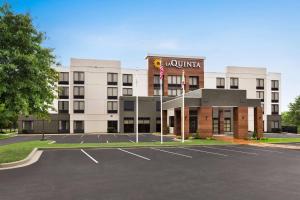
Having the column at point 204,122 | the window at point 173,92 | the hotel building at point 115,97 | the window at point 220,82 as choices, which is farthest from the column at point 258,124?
the window at point 220,82

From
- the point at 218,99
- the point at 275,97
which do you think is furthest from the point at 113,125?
the point at 275,97

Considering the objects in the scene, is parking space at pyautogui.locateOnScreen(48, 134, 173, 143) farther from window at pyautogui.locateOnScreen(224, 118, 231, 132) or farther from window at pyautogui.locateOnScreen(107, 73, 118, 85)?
window at pyautogui.locateOnScreen(224, 118, 231, 132)

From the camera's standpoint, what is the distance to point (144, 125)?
6806 centimetres

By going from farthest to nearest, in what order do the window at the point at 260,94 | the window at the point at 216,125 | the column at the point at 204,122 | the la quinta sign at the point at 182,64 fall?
the window at the point at 260,94 < the la quinta sign at the point at 182,64 < the window at the point at 216,125 < the column at the point at 204,122

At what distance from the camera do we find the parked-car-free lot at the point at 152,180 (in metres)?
10.7

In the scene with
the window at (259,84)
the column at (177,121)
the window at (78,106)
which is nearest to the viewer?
the column at (177,121)

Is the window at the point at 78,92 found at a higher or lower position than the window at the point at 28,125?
higher

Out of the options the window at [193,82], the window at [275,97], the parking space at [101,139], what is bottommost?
the parking space at [101,139]

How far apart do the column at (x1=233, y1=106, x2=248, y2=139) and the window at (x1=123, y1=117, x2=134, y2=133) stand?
93.2 ft

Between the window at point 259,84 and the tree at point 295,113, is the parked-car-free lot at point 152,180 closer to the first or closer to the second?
the tree at point 295,113

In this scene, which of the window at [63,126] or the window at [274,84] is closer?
the window at [63,126]

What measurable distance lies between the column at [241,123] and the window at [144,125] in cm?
2714

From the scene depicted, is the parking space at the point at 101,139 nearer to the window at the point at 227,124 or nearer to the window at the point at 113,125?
the window at the point at 113,125

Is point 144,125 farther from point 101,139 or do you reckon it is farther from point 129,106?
point 101,139
